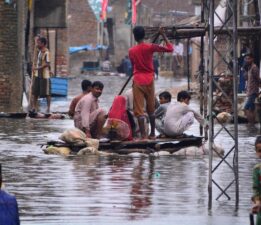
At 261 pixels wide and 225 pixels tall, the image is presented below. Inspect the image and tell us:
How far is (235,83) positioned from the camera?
45.6ft

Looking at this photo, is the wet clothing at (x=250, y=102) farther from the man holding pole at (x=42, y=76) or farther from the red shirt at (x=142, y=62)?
the red shirt at (x=142, y=62)

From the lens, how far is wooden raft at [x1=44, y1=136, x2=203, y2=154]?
1925 centimetres

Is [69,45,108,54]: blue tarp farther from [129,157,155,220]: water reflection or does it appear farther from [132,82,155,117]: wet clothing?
[129,157,155,220]: water reflection

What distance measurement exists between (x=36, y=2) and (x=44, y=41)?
562 inches

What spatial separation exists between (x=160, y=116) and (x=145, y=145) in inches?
35.7

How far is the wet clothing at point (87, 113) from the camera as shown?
64.5 ft

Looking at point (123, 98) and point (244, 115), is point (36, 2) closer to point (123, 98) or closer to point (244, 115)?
point (244, 115)

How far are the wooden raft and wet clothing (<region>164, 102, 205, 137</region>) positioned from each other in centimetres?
14

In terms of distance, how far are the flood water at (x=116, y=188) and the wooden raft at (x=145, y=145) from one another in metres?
0.43

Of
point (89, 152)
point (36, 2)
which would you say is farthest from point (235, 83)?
point (36, 2)

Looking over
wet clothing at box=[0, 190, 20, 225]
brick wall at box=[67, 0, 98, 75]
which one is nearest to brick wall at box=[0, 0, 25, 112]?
wet clothing at box=[0, 190, 20, 225]

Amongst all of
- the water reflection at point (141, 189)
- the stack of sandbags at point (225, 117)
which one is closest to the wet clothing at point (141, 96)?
the water reflection at point (141, 189)

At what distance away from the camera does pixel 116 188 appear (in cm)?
1518

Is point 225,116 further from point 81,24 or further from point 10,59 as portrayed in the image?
point 81,24
